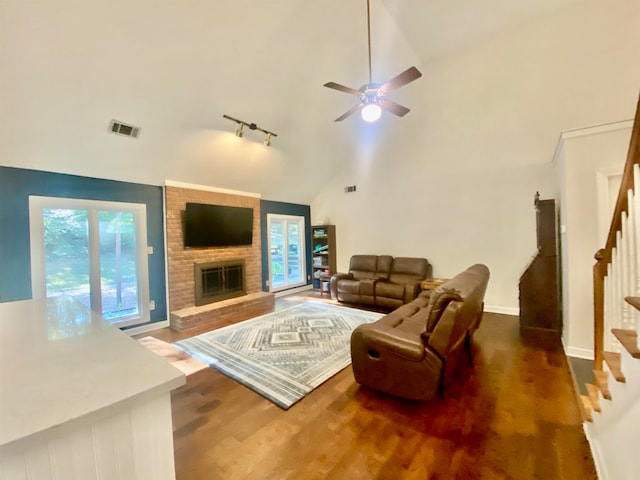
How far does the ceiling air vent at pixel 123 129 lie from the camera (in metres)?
3.28

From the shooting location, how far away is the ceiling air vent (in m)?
3.28

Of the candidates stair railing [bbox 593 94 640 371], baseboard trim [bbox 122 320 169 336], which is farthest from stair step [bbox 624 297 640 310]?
baseboard trim [bbox 122 320 169 336]

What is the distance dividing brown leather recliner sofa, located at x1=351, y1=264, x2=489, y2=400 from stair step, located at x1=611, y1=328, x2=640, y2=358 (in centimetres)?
81

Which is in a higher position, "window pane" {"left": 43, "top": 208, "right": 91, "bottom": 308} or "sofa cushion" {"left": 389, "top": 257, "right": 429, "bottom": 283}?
"window pane" {"left": 43, "top": 208, "right": 91, "bottom": 308}

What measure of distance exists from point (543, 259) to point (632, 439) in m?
3.27

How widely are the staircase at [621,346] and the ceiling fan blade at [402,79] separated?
1.69 meters

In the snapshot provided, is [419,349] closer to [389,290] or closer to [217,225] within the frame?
[389,290]

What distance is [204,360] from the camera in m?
3.08

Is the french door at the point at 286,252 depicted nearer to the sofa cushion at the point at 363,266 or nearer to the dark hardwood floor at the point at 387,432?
the sofa cushion at the point at 363,266

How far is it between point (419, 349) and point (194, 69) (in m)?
3.75

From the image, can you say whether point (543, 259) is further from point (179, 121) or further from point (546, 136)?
point (179, 121)

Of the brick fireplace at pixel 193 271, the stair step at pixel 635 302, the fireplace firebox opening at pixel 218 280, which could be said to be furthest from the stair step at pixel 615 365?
the fireplace firebox opening at pixel 218 280

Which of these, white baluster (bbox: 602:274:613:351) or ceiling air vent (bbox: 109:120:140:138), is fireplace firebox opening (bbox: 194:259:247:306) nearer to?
ceiling air vent (bbox: 109:120:140:138)

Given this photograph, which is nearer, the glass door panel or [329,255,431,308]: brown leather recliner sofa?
[329,255,431,308]: brown leather recliner sofa
